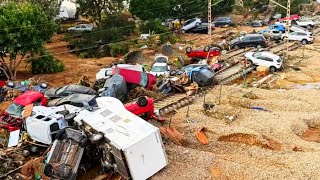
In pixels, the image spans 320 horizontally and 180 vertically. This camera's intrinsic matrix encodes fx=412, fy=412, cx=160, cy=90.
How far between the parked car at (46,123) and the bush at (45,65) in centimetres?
1636

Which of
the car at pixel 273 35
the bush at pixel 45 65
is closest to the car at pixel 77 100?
the bush at pixel 45 65

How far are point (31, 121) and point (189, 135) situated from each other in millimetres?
7092

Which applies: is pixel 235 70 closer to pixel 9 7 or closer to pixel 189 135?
pixel 189 135

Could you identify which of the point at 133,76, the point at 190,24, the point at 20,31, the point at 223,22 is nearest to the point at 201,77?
the point at 133,76

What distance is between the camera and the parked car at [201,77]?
26438 millimetres

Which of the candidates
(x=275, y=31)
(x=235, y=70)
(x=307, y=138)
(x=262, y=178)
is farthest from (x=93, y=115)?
(x=275, y=31)

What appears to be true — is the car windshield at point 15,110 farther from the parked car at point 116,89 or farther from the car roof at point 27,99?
the parked car at point 116,89

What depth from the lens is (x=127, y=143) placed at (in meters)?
14.4

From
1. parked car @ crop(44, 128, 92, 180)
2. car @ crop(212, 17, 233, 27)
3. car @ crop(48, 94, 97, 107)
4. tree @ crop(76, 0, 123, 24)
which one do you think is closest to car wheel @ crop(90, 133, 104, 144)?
parked car @ crop(44, 128, 92, 180)

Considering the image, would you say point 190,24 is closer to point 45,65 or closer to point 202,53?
point 202,53

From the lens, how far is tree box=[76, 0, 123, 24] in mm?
45469

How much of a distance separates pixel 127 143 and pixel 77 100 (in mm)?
7592

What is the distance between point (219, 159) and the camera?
54.4ft

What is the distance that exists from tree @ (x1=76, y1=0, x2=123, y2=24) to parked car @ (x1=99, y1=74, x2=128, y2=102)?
23.1 meters
